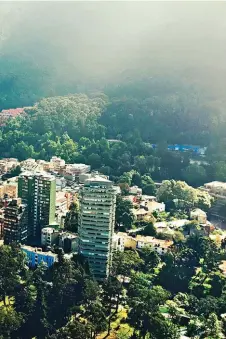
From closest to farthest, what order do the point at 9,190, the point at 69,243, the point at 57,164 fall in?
the point at 69,243 < the point at 9,190 < the point at 57,164

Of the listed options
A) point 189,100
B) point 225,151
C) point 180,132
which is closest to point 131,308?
point 225,151

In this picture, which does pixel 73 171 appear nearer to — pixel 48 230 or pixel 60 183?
pixel 60 183

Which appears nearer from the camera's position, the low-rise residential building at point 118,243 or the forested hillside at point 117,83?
the low-rise residential building at point 118,243

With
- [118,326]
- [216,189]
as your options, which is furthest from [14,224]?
[216,189]

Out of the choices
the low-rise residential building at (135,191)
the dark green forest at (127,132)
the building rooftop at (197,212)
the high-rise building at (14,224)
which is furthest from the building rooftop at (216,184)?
the high-rise building at (14,224)

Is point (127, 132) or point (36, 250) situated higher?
point (127, 132)

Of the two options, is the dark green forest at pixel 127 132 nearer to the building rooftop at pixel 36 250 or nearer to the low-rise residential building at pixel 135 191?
the low-rise residential building at pixel 135 191
